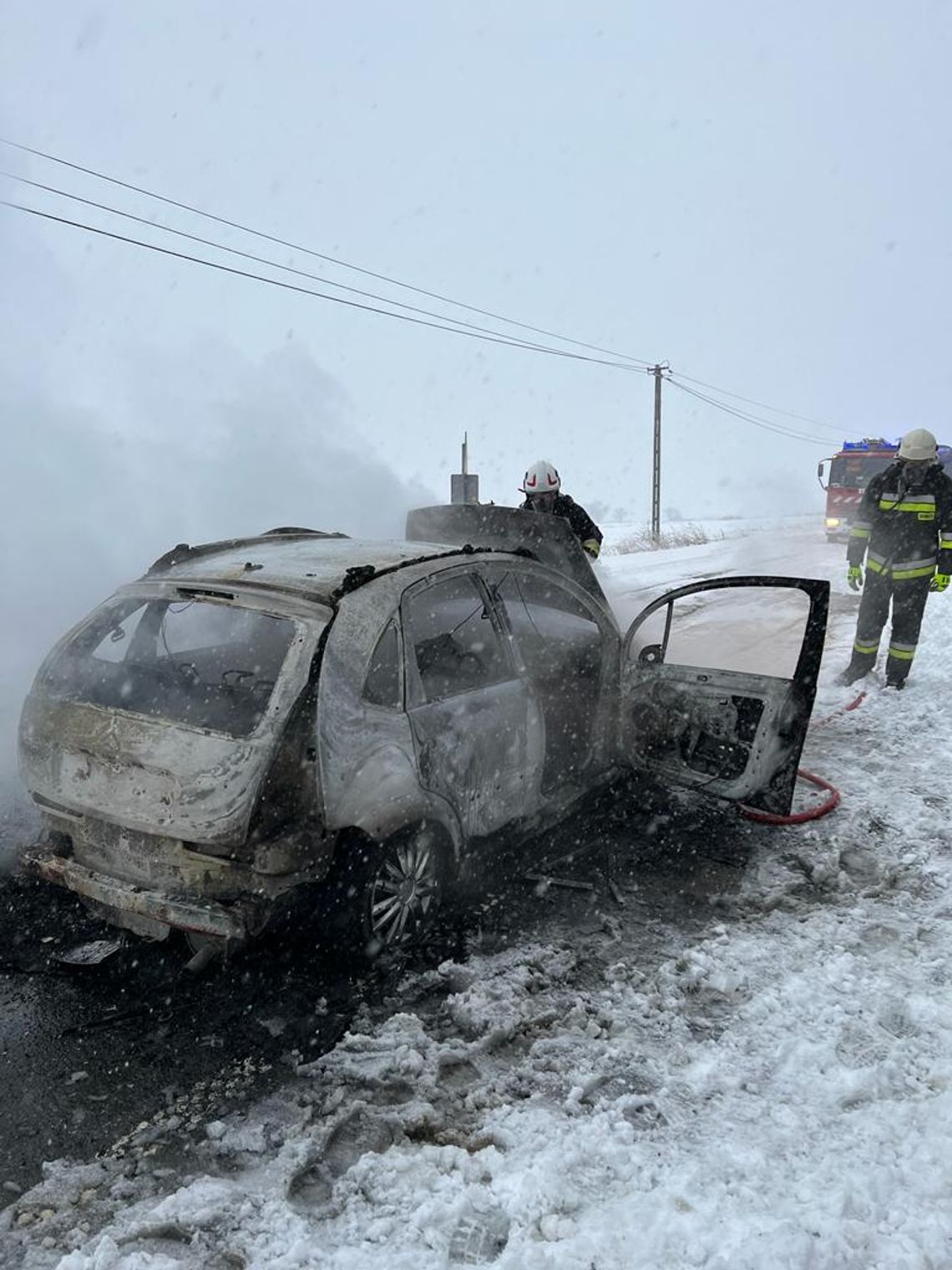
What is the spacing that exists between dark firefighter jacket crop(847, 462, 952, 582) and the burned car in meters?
3.30

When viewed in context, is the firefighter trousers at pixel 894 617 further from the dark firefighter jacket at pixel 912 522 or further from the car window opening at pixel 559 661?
the car window opening at pixel 559 661

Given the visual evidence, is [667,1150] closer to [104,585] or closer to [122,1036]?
[122,1036]

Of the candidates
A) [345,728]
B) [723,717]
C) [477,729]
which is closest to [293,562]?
[345,728]

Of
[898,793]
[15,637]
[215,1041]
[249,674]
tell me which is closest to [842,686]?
[898,793]

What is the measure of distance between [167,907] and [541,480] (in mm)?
5244

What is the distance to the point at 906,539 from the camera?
286 inches

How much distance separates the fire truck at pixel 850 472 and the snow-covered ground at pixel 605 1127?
832 inches

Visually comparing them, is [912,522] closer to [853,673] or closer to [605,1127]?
[853,673]

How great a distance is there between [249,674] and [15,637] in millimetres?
6210

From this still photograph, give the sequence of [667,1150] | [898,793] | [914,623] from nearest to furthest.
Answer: [667,1150], [898,793], [914,623]

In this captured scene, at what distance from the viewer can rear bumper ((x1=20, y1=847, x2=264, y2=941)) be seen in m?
2.89

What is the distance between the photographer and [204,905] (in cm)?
293


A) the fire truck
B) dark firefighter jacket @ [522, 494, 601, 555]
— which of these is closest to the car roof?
dark firefighter jacket @ [522, 494, 601, 555]

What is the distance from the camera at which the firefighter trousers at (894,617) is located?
7.29 meters
